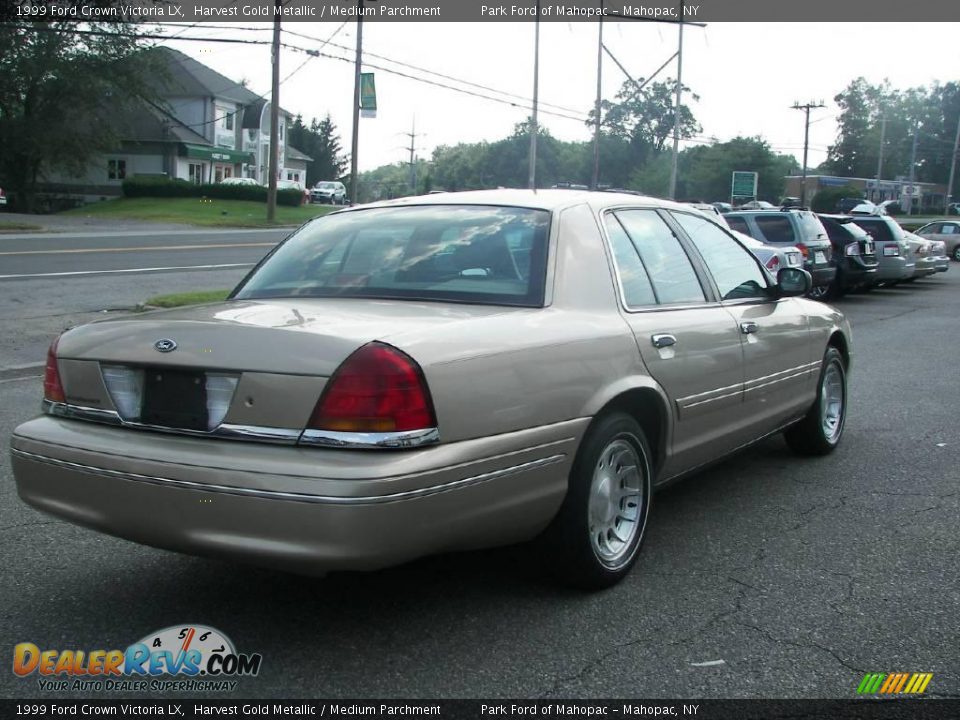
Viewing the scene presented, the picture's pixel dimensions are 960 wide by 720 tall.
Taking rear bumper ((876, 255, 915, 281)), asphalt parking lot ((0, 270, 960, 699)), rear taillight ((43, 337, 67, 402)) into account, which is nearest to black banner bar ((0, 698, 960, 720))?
asphalt parking lot ((0, 270, 960, 699))

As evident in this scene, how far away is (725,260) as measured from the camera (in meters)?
5.49

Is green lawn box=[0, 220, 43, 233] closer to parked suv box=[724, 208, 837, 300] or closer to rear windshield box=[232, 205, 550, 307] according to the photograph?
parked suv box=[724, 208, 837, 300]

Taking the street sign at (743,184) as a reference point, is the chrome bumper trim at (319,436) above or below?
below

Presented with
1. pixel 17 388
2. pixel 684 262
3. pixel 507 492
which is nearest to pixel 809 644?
pixel 507 492

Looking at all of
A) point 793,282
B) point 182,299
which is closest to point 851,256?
point 182,299

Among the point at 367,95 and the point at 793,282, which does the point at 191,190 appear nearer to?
the point at 367,95

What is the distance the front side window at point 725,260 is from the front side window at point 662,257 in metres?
0.22

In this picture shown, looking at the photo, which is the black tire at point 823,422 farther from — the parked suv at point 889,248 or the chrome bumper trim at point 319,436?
the parked suv at point 889,248

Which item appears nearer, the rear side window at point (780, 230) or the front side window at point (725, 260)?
the front side window at point (725, 260)

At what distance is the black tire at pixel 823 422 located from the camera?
6301 millimetres

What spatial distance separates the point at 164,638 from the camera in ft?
11.8

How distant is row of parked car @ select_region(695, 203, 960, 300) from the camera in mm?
16656

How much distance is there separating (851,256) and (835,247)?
367 mm
